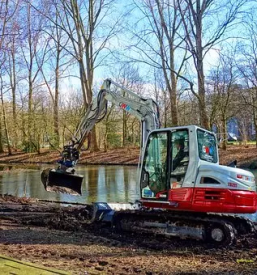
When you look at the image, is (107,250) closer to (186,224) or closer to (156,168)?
(186,224)

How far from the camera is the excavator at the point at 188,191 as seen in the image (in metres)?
7.32

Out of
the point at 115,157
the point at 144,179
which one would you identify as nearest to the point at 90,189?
the point at 144,179

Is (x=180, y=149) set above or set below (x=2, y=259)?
above

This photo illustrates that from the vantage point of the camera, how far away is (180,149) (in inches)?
308

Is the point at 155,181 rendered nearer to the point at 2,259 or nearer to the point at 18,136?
the point at 2,259

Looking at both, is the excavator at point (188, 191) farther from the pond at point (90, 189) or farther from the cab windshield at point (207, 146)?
the pond at point (90, 189)

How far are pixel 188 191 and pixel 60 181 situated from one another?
3598 millimetres

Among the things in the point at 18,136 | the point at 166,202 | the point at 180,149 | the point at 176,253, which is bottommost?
the point at 176,253

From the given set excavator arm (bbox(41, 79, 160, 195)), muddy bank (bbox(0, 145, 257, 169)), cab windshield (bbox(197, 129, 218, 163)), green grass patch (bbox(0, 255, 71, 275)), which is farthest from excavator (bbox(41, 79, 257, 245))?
muddy bank (bbox(0, 145, 257, 169))

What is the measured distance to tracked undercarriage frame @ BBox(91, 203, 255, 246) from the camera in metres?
7.30

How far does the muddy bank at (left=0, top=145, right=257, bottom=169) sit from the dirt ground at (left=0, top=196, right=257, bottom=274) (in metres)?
17.6

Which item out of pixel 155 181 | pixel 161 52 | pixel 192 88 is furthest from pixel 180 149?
pixel 161 52

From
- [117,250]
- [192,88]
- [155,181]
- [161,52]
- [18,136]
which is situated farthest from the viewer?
[18,136]

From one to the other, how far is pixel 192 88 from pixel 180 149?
702 inches
